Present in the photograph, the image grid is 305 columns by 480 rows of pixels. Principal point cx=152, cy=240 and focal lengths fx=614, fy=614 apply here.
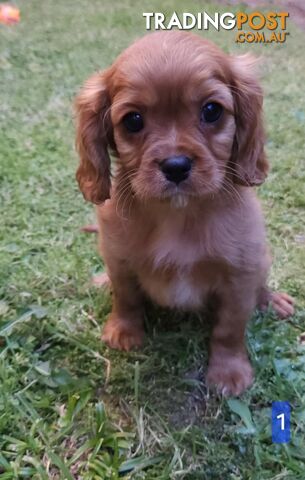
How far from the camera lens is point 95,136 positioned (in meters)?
1.84

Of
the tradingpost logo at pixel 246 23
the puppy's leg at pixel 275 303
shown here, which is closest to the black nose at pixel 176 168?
the puppy's leg at pixel 275 303

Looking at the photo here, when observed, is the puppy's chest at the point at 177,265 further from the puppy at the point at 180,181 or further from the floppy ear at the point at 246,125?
the floppy ear at the point at 246,125

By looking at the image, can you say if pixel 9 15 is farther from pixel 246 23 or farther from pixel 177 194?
pixel 177 194

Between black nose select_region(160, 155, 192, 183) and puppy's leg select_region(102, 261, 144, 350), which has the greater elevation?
black nose select_region(160, 155, 192, 183)

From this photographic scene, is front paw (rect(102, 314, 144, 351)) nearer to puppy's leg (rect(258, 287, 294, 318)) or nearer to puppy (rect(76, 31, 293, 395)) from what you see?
puppy (rect(76, 31, 293, 395))

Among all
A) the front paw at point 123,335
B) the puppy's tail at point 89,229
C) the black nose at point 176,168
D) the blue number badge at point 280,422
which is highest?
the black nose at point 176,168

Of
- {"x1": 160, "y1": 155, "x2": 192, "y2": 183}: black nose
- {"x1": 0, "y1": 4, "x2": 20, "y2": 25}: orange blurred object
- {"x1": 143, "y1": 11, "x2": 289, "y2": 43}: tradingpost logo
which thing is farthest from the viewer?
{"x1": 0, "y1": 4, "x2": 20, "y2": 25}: orange blurred object

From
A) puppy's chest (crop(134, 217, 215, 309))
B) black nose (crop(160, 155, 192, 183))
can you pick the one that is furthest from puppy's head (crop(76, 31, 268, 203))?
puppy's chest (crop(134, 217, 215, 309))

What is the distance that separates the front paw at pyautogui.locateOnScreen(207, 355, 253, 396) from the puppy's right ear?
0.68 meters

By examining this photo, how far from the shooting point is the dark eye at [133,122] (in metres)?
1.67

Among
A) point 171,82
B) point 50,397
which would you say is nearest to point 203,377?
point 50,397

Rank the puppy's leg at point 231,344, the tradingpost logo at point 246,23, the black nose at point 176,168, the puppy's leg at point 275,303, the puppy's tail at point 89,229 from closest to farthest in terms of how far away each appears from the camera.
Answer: the black nose at point 176,168 < the puppy's leg at point 231,344 < the puppy's leg at point 275,303 < the puppy's tail at point 89,229 < the tradingpost logo at point 246,23

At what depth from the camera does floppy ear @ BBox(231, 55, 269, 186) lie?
5.87 ft

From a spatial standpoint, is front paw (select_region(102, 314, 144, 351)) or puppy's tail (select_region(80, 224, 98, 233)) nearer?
front paw (select_region(102, 314, 144, 351))
